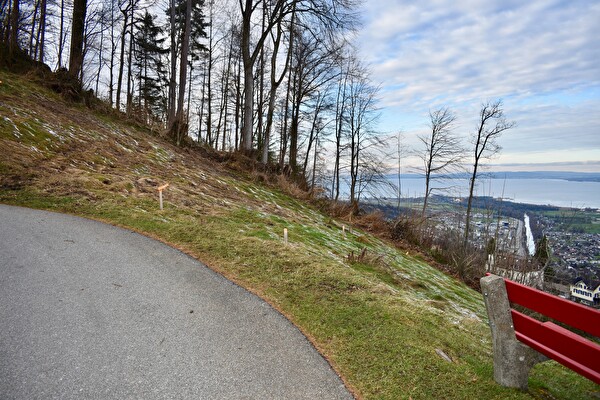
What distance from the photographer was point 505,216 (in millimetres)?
20109

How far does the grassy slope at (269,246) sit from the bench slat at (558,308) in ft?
3.14

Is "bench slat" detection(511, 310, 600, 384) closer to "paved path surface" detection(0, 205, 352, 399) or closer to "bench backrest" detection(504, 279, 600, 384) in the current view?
"bench backrest" detection(504, 279, 600, 384)

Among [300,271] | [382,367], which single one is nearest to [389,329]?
[382,367]

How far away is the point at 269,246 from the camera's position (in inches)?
262

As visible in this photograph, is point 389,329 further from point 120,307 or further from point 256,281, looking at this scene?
point 120,307

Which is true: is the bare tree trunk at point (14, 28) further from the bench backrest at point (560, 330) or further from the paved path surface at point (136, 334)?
the bench backrest at point (560, 330)

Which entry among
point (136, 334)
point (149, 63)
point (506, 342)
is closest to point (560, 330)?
point (506, 342)

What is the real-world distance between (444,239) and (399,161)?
11.5m

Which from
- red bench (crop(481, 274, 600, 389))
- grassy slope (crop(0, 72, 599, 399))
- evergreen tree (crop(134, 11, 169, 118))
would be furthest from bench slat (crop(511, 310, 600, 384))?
evergreen tree (crop(134, 11, 169, 118))

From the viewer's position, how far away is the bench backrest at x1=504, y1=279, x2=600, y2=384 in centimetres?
224

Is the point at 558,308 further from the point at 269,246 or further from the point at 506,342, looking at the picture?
the point at 269,246

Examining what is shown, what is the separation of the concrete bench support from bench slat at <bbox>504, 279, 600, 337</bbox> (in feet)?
0.31

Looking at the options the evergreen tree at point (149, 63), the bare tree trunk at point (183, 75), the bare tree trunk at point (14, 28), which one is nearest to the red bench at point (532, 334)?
the bare tree trunk at point (183, 75)

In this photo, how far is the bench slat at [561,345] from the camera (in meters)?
2.30
